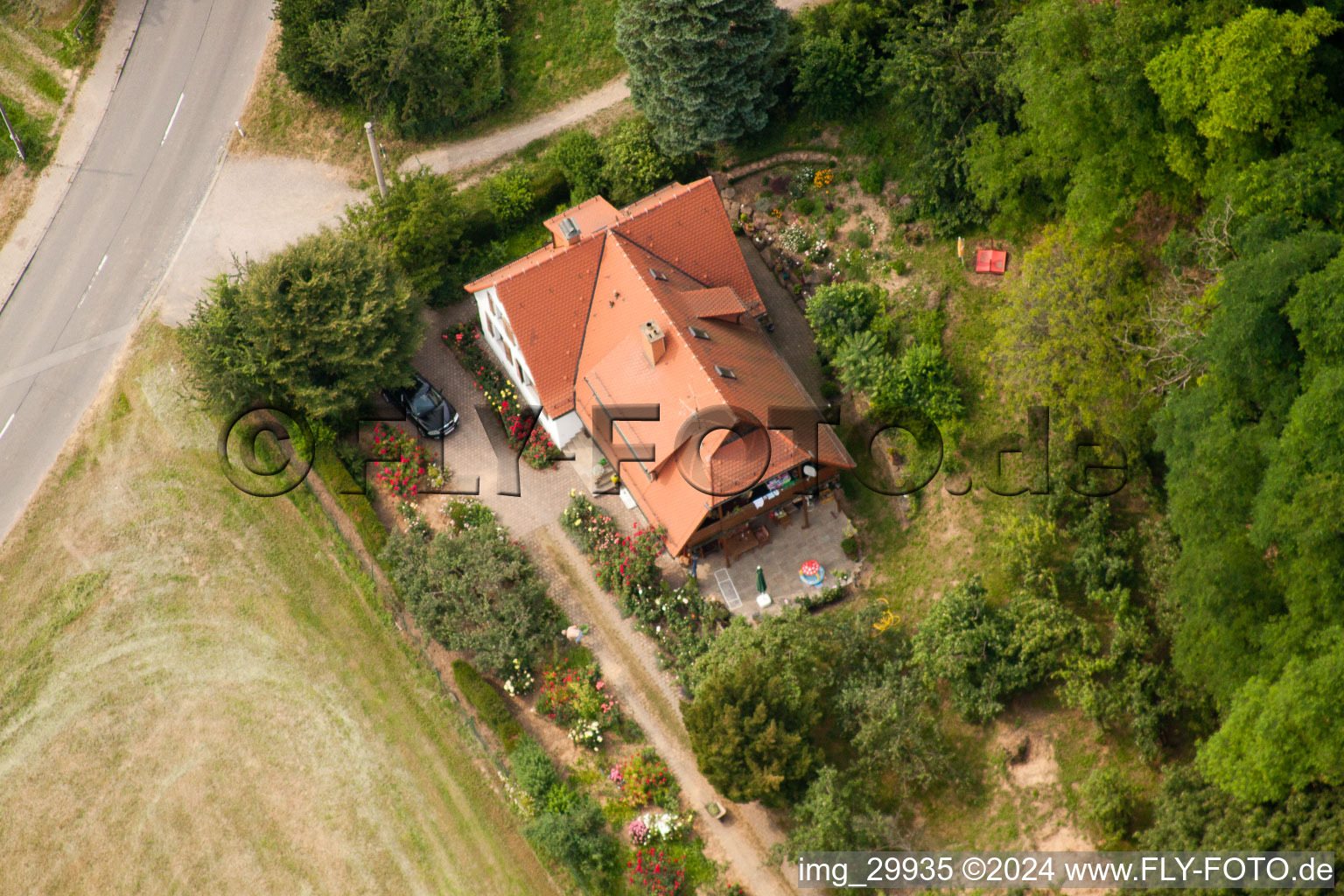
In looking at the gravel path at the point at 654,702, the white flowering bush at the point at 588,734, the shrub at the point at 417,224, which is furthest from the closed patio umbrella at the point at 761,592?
the shrub at the point at 417,224

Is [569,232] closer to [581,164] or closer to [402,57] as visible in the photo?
[581,164]

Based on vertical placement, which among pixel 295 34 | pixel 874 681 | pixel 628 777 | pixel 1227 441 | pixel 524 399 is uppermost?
pixel 295 34

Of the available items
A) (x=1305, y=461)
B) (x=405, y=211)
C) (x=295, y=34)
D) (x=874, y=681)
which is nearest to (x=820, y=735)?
Answer: (x=874, y=681)

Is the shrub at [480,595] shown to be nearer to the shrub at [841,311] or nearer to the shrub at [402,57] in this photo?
the shrub at [841,311]

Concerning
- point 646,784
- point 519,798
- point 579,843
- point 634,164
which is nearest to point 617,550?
point 646,784

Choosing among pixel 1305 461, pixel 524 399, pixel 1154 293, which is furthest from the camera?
pixel 524 399

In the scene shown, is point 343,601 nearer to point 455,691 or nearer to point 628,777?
point 455,691
